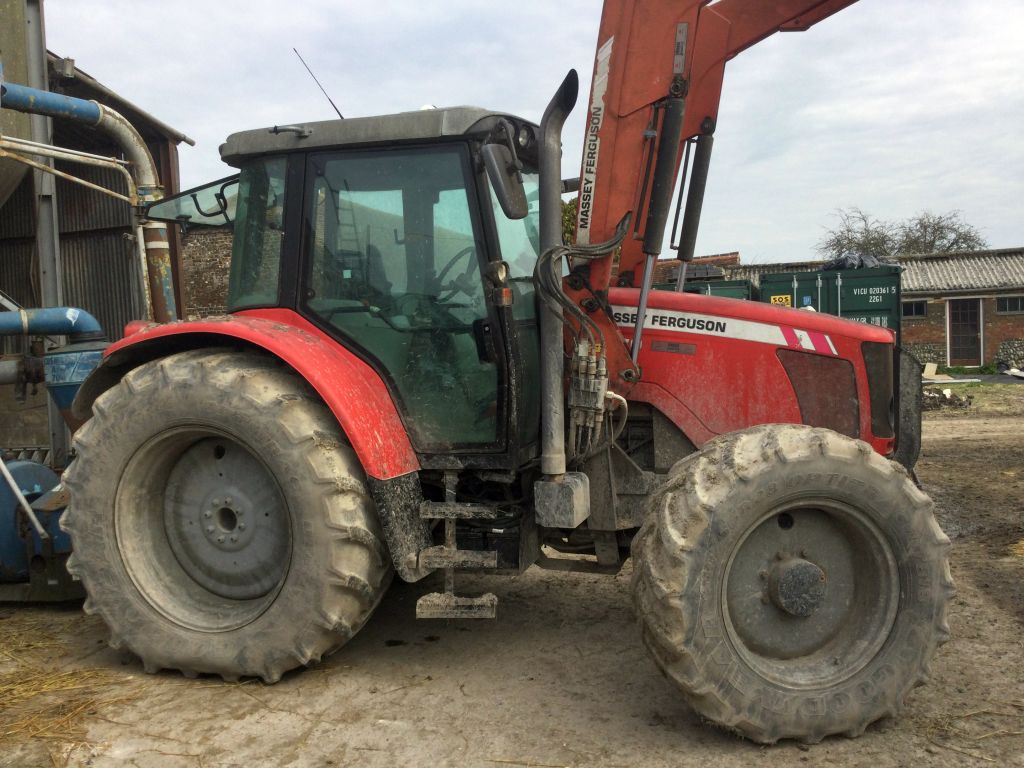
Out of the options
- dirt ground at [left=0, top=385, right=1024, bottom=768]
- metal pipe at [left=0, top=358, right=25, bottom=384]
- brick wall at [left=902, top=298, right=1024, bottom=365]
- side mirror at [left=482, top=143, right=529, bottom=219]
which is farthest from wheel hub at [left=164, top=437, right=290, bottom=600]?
brick wall at [left=902, top=298, right=1024, bottom=365]

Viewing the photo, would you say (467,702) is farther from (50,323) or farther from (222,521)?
(50,323)

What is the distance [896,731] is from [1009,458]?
703cm

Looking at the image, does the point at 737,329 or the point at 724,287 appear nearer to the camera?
the point at 737,329

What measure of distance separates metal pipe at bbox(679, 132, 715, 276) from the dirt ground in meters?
1.87

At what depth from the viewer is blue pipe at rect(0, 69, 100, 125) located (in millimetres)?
7367

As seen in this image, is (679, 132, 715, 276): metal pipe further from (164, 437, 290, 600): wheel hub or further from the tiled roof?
the tiled roof

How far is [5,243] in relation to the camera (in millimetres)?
12023

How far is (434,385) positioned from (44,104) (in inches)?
238

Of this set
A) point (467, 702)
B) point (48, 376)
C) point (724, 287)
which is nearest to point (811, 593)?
point (467, 702)

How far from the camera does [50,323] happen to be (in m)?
5.45

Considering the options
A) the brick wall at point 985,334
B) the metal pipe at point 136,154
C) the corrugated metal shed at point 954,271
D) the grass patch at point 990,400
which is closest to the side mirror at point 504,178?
the metal pipe at point 136,154

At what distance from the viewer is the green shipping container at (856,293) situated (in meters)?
15.7

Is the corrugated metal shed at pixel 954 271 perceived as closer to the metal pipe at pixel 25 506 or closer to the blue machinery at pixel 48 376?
the blue machinery at pixel 48 376

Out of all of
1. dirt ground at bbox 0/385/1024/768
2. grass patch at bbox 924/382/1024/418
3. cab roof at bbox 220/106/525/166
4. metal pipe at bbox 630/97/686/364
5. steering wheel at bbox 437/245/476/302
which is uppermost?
cab roof at bbox 220/106/525/166
